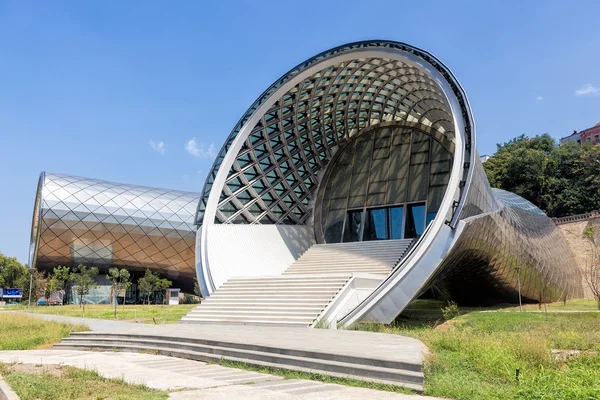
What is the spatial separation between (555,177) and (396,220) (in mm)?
43293

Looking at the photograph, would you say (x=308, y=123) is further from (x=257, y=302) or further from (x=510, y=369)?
(x=510, y=369)

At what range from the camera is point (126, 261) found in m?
60.9

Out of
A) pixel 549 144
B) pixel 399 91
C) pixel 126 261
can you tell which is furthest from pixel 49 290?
pixel 549 144

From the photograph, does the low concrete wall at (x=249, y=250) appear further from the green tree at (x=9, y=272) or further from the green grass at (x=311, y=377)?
the green tree at (x=9, y=272)

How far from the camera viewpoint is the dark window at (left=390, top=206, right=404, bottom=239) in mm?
33188

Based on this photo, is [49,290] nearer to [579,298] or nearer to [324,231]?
[324,231]

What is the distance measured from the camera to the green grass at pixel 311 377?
303 inches

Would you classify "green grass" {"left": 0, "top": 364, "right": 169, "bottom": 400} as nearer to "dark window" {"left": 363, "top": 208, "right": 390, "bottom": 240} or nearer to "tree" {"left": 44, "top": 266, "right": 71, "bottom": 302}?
"dark window" {"left": 363, "top": 208, "right": 390, "bottom": 240}

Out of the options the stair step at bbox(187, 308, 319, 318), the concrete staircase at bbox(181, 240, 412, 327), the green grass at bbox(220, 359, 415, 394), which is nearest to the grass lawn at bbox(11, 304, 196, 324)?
the stair step at bbox(187, 308, 319, 318)

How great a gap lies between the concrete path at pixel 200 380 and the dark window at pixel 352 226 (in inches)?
916

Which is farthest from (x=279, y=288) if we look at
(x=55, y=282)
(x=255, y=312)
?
(x=55, y=282)

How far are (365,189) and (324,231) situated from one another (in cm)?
438

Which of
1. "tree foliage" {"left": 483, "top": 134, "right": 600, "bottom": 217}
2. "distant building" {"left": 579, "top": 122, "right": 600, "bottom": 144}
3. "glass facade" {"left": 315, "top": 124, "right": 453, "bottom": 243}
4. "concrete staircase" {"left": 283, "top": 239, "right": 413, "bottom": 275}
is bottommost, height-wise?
"concrete staircase" {"left": 283, "top": 239, "right": 413, "bottom": 275}

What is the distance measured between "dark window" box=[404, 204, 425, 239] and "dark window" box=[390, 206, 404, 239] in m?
0.47
